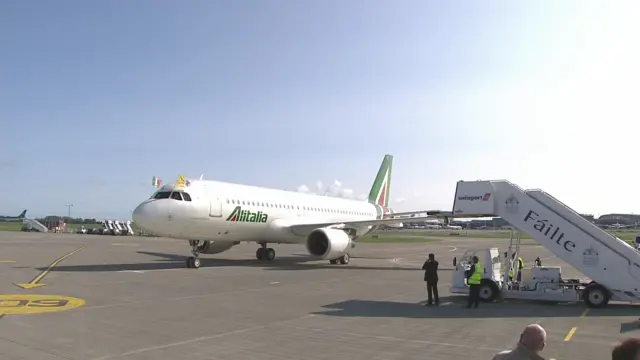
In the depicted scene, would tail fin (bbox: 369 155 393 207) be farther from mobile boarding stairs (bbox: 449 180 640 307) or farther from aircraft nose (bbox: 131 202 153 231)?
mobile boarding stairs (bbox: 449 180 640 307)

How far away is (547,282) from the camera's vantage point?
14820 mm

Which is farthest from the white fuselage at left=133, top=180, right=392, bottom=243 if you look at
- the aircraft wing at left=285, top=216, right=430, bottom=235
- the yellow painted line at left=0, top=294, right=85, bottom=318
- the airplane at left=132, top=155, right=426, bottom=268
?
the yellow painted line at left=0, top=294, right=85, bottom=318

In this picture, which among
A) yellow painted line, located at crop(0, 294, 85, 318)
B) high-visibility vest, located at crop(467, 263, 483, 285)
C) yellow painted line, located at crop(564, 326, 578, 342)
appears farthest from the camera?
high-visibility vest, located at crop(467, 263, 483, 285)

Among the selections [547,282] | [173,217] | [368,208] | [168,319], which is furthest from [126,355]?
[368,208]

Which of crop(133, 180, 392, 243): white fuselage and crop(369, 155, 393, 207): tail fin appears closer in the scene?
crop(133, 180, 392, 243): white fuselage

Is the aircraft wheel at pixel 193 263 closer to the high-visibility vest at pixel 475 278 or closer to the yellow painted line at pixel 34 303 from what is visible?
the yellow painted line at pixel 34 303

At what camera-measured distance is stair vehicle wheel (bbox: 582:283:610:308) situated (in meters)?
13.7

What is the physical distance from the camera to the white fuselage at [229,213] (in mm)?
22609

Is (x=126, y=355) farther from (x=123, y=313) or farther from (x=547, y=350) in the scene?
(x=547, y=350)

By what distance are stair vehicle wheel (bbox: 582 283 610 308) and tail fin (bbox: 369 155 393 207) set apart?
2812cm

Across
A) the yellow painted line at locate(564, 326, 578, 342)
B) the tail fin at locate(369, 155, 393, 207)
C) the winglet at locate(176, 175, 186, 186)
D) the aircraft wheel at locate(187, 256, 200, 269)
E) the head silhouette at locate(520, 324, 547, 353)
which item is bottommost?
the yellow painted line at locate(564, 326, 578, 342)

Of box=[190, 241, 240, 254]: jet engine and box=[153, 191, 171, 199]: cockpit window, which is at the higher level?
box=[153, 191, 171, 199]: cockpit window

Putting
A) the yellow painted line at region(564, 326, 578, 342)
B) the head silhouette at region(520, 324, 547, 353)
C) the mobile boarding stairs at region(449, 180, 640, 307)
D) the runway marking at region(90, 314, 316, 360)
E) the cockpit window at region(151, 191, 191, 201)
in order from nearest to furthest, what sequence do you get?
the head silhouette at region(520, 324, 547, 353), the runway marking at region(90, 314, 316, 360), the yellow painted line at region(564, 326, 578, 342), the mobile boarding stairs at region(449, 180, 640, 307), the cockpit window at region(151, 191, 191, 201)

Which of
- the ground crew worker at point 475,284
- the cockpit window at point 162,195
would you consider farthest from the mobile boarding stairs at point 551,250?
the cockpit window at point 162,195
